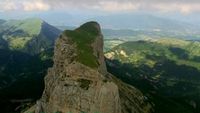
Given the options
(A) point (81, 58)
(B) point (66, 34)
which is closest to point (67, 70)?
(A) point (81, 58)

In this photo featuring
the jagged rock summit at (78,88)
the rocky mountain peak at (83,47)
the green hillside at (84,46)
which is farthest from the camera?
the rocky mountain peak at (83,47)

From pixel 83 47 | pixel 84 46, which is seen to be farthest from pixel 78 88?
pixel 84 46

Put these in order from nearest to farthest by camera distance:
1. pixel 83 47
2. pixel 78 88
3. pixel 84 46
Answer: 1. pixel 78 88
2. pixel 83 47
3. pixel 84 46

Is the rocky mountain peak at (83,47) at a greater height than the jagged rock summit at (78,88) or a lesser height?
greater

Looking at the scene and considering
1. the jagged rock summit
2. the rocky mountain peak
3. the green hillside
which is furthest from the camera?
the rocky mountain peak

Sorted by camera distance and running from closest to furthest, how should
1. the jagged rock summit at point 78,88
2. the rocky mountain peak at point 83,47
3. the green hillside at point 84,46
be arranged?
the jagged rock summit at point 78,88 < the green hillside at point 84,46 < the rocky mountain peak at point 83,47

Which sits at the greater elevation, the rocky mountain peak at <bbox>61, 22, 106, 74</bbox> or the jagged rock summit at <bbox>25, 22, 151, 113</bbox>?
the rocky mountain peak at <bbox>61, 22, 106, 74</bbox>

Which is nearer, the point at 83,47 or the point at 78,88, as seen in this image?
the point at 78,88

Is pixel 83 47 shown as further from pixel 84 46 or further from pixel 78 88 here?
pixel 78 88

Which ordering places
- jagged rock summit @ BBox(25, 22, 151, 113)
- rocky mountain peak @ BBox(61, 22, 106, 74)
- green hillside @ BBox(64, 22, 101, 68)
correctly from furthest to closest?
rocky mountain peak @ BBox(61, 22, 106, 74) < green hillside @ BBox(64, 22, 101, 68) < jagged rock summit @ BBox(25, 22, 151, 113)

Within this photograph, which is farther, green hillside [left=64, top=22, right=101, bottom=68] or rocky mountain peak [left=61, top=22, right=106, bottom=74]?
rocky mountain peak [left=61, top=22, right=106, bottom=74]

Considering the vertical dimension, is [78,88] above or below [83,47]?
below

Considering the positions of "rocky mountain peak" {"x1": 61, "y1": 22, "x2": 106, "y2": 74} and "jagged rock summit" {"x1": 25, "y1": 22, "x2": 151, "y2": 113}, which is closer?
"jagged rock summit" {"x1": 25, "y1": 22, "x2": 151, "y2": 113}
